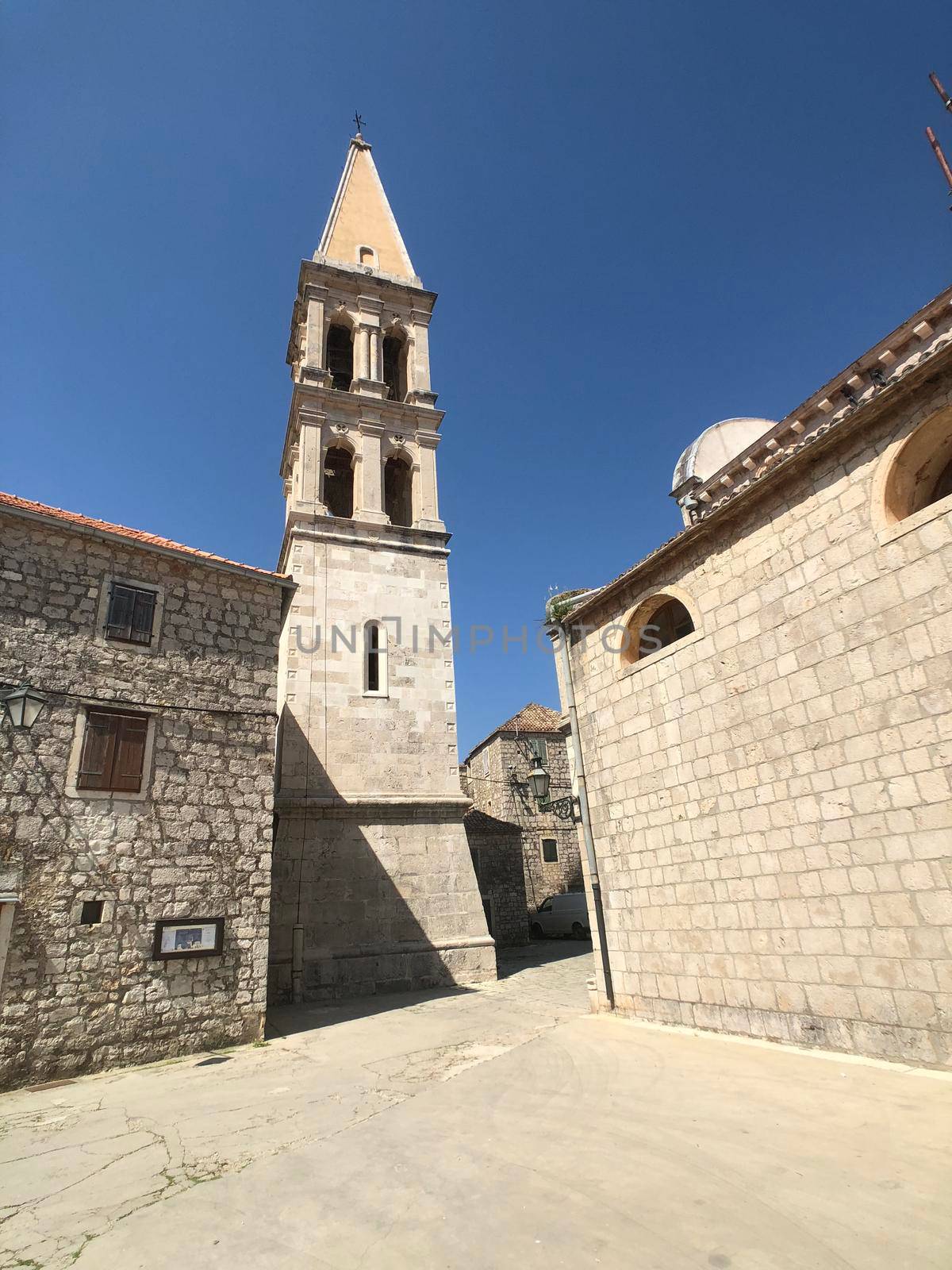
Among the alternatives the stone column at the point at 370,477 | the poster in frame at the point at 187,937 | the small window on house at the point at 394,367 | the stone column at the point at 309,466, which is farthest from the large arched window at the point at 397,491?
the poster in frame at the point at 187,937

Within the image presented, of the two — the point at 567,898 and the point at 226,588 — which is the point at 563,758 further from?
the point at 226,588

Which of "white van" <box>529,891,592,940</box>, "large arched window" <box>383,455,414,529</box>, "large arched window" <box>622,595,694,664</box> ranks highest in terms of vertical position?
"large arched window" <box>383,455,414,529</box>

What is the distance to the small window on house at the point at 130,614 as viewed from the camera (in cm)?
894

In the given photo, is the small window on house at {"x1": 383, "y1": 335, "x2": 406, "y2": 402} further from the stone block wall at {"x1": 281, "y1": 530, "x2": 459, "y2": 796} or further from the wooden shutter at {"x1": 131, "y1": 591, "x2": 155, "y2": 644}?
the wooden shutter at {"x1": 131, "y1": 591, "x2": 155, "y2": 644}

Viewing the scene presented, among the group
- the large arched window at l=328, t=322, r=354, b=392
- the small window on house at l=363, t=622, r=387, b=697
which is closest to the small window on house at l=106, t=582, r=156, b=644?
the small window on house at l=363, t=622, r=387, b=697

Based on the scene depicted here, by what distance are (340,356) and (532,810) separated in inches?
708

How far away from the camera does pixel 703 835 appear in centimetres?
763

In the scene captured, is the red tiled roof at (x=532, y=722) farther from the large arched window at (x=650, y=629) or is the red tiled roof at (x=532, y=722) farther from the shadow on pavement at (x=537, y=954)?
the large arched window at (x=650, y=629)

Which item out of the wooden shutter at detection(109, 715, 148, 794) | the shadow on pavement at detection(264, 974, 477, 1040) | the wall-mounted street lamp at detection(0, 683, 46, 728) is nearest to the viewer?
the wall-mounted street lamp at detection(0, 683, 46, 728)

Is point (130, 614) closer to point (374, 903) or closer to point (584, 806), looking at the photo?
point (584, 806)

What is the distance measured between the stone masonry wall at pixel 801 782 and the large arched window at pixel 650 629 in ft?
0.94

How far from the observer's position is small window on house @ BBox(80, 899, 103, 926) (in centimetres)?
771

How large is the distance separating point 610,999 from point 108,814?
276 inches

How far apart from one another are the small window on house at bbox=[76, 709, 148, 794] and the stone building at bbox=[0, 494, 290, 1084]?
20 millimetres
